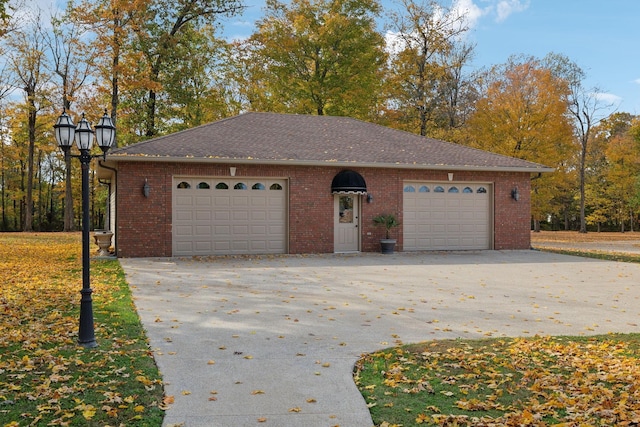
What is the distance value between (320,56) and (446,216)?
591 inches

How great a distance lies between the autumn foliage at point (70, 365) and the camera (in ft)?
13.3

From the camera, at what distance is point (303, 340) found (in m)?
6.20

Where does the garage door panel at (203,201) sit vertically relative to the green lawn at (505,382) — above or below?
above

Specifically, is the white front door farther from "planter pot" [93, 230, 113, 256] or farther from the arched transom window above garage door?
"planter pot" [93, 230, 113, 256]

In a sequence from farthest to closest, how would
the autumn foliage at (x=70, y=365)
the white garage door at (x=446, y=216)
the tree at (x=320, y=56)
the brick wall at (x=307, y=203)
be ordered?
1. the tree at (x=320, y=56)
2. the white garage door at (x=446, y=216)
3. the brick wall at (x=307, y=203)
4. the autumn foliage at (x=70, y=365)

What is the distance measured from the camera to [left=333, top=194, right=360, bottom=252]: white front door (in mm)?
17570

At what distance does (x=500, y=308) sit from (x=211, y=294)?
15.9 ft

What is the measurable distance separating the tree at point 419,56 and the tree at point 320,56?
1.71 meters

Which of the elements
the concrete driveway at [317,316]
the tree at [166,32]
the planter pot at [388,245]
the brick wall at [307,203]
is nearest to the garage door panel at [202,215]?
the brick wall at [307,203]

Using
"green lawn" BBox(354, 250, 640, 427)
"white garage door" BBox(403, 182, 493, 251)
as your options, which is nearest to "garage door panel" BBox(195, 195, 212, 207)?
"white garage door" BBox(403, 182, 493, 251)

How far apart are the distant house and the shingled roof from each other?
4cm

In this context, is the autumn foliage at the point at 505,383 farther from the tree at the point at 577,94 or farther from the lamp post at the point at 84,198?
the tree at the point at 577,94

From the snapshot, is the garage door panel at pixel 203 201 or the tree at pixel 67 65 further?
the tree at pixel 67 65

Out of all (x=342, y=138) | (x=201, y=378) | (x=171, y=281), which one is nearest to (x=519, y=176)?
(x=342, y=138)
